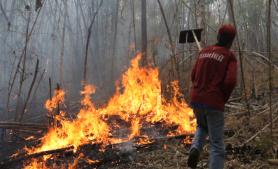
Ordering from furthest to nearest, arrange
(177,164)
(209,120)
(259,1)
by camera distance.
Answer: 1. (259,1)
2. (177,164)
3. (209,120)

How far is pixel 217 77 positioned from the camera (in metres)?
3.97

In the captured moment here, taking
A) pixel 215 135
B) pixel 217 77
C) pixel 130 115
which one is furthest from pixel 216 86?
pixel 130 115

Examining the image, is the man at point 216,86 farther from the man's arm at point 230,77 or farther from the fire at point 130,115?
the fire at point 130,115

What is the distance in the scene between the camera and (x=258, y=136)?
545 centimetres

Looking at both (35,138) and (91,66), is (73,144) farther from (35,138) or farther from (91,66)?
(91,66)

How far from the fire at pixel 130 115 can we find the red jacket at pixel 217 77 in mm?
2615

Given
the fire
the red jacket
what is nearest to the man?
the red jacket

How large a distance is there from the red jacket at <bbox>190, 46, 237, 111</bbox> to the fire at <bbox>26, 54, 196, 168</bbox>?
2615mm

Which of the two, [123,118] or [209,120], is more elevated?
[209,120]

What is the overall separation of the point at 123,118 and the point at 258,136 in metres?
3.36

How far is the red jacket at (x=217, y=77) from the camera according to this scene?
3909 mm

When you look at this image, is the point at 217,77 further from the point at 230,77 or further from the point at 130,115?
the point at 130,115

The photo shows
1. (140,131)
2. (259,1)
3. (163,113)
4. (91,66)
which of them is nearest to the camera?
(140,131)

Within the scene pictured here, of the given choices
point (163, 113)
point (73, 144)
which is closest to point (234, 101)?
point (163, 113)
